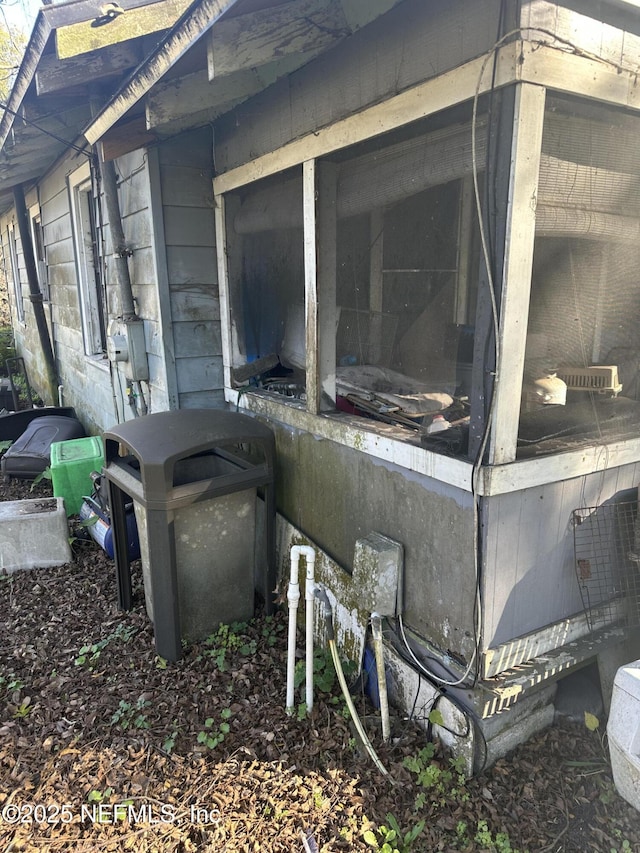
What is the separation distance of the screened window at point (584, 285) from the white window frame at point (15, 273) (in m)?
10.3

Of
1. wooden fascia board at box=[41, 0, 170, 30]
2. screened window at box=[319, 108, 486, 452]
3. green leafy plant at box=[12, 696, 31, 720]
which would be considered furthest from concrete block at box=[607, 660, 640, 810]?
wooden fascia board at box=[41, 0, 170, 30]

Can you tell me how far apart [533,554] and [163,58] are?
2.59 m

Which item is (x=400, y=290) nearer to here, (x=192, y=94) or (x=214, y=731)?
(x=192, y=94)

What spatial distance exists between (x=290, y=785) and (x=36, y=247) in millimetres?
8719

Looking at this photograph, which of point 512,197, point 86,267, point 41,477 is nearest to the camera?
point 512,197

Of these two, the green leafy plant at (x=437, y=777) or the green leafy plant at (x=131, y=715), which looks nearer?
the green leafy plant at (x=437, y=777)

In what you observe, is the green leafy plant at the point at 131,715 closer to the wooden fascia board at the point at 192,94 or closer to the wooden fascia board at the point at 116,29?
the wooden fascia board at the point at 192,94

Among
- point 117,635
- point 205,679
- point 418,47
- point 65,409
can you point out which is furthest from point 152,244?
point 65,409

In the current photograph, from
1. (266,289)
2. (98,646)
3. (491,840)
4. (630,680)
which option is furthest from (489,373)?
(98,646)

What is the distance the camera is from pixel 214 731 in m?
2.42

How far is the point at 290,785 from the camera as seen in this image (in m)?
2.15

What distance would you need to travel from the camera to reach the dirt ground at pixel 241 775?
6.42 ft

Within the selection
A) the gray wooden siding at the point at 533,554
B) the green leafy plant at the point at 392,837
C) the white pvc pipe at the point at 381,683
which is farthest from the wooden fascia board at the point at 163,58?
the green leafy plant at the point at 392,837

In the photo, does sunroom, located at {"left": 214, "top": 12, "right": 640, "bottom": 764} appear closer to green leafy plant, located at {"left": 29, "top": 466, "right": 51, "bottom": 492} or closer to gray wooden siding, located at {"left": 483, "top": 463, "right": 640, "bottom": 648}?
gray wooden siding, located at {"left": 483, "top": 463, "right": 640, "bottom": 648}
